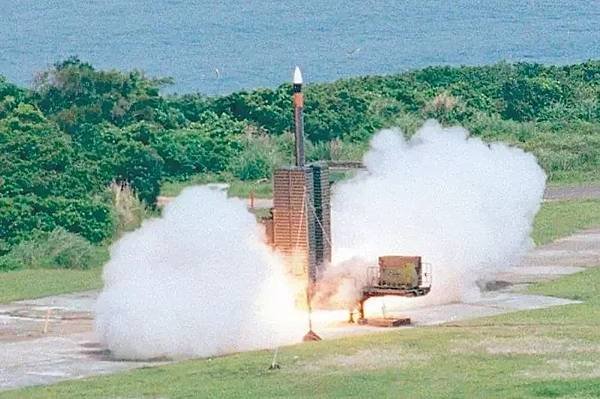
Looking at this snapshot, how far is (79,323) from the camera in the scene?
43.5 m

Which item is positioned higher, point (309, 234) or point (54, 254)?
point (309, 234)

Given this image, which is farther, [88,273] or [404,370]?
[88,273]

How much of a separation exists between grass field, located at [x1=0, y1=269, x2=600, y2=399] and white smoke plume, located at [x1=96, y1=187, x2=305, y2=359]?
1366mm

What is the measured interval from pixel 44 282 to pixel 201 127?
95.0 feet

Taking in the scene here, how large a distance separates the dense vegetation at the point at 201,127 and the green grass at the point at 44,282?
4.25ft

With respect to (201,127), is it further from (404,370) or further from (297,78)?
(404,370)

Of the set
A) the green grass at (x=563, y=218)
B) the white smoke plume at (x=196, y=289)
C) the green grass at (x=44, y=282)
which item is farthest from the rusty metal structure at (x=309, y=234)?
the green grass at (x=563, y=218)

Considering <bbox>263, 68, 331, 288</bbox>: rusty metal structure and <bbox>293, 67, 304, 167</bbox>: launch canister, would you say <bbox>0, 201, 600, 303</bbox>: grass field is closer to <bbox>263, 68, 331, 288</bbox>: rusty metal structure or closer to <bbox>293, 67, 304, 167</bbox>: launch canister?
<bbox>263, 68, 331, 288</bbox>: rusty metal structure

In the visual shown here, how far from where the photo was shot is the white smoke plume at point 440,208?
44.1 m

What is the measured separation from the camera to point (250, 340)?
126 feet

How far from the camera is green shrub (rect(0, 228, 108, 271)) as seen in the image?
54500 mm

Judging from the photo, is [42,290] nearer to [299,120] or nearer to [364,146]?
[299,120]

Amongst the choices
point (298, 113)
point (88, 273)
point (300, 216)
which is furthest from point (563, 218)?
point (300, 216)

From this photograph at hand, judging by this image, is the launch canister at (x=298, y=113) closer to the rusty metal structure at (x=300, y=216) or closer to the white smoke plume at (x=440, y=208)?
the rusty metal structure at (x=300, y=216)
